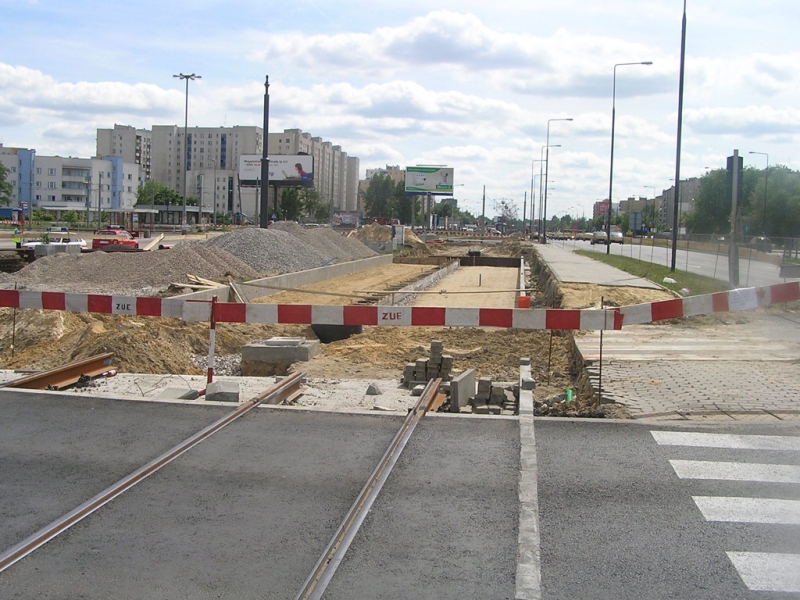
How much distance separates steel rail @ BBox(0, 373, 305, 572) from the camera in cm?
511

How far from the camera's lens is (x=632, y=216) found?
1593 inches

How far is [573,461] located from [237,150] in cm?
19035

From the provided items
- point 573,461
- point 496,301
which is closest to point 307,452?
point 573,461

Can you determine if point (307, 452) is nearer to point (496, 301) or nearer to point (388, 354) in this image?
point (388, 354)

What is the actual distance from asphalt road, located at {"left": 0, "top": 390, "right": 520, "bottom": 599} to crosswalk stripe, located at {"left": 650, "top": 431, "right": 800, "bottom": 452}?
59.4 inches

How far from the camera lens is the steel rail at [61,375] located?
1029 cm

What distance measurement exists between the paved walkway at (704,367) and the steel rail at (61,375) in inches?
278

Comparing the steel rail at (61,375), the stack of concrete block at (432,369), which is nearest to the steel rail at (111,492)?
the stack of concrete block at (432,369)

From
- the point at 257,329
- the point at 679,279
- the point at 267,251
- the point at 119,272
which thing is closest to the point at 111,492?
the point at 257,329

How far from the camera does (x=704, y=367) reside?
11352mm

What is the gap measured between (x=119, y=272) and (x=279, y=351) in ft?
53.5

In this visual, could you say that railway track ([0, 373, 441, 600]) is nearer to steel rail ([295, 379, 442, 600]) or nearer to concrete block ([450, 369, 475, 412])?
steel rail ([295, 379, 442, 600])

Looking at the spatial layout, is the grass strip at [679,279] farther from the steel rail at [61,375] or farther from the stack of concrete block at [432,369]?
the steel rail at [61,375]

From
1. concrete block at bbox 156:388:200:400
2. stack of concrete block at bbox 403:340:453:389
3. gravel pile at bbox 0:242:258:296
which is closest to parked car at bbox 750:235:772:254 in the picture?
gravel pile at bbox 0:242:258:296
